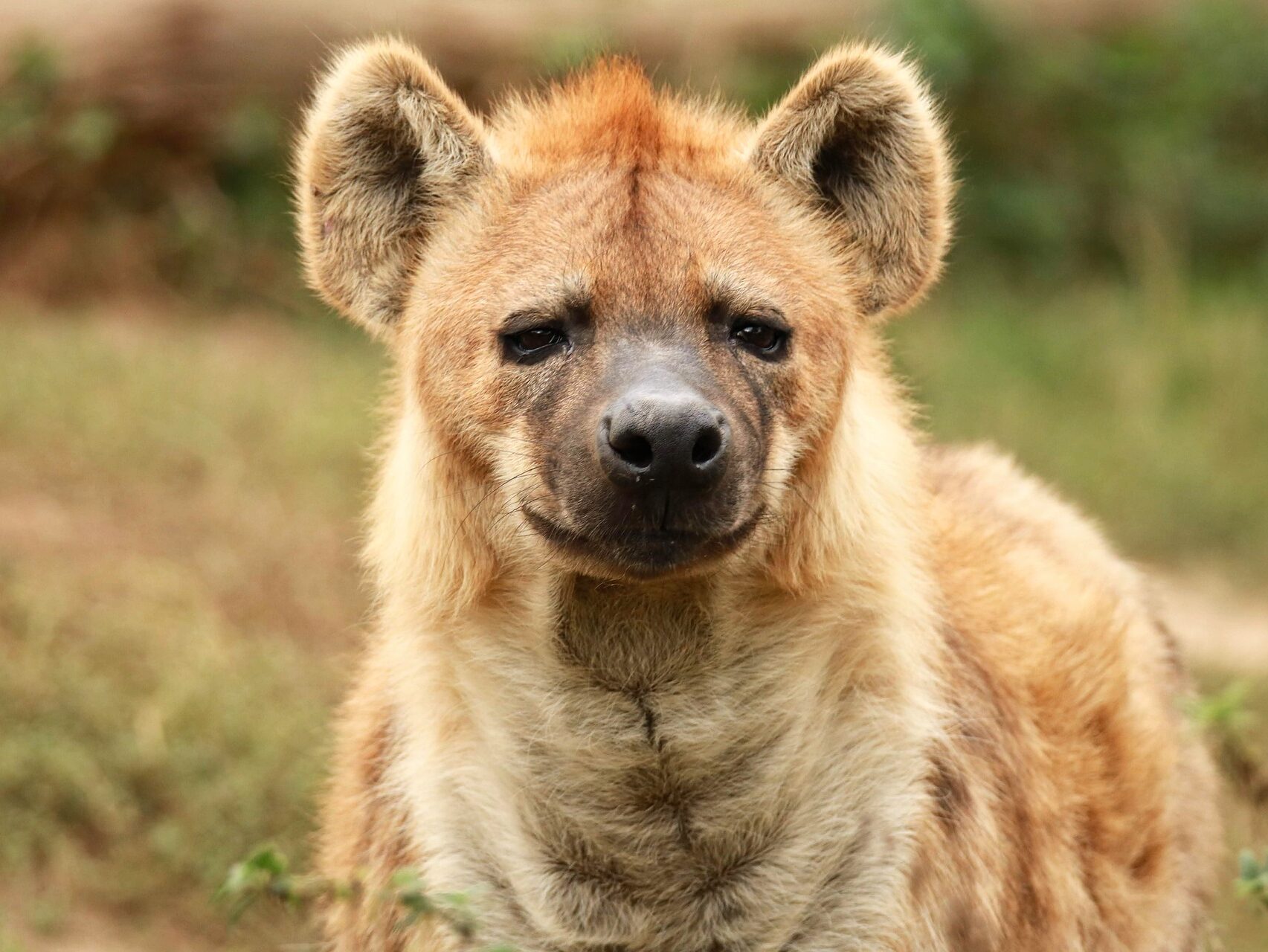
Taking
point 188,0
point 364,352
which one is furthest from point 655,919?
point 188,0

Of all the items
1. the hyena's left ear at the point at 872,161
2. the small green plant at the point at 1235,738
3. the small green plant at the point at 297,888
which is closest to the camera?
the small green plant at the point at 297,888

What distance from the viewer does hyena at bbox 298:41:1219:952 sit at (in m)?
2.61

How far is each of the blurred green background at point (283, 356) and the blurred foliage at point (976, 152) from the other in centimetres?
2

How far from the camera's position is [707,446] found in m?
2.40

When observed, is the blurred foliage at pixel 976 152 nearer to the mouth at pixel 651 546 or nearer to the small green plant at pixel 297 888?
the mouth at pixel 651 546

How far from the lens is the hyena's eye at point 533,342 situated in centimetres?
264

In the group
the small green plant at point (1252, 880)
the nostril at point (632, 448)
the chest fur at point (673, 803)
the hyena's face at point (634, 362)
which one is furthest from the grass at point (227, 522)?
the nostril at point (632, 448)

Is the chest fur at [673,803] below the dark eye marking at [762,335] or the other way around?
below

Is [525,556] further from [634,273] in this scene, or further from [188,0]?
[188,0]

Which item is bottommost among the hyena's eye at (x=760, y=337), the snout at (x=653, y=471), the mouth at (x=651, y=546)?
the mouth at (x=651, y=546)

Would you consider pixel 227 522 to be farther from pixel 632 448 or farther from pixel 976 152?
pixel 976 152

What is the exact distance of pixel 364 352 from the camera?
7.08 meters

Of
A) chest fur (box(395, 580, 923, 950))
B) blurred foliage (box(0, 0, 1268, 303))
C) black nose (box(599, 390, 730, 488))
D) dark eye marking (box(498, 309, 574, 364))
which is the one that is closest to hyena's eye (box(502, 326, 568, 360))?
dark eye marking (box(498, 309, 574, 364))

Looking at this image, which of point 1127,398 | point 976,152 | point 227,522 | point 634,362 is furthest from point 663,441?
point 976,152
